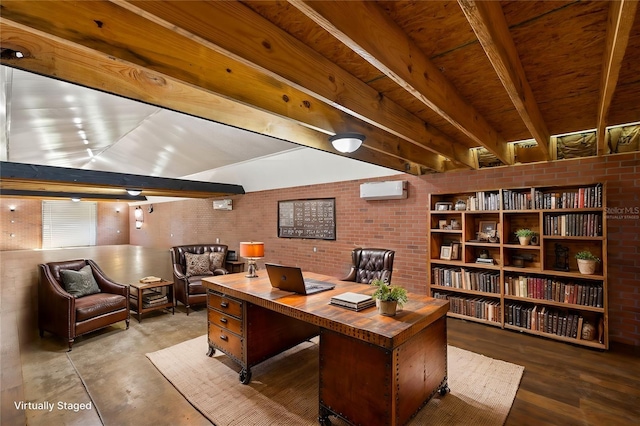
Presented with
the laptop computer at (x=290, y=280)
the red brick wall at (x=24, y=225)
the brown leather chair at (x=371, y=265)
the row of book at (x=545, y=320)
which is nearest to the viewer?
the laptop computer at (x=290, y=280)

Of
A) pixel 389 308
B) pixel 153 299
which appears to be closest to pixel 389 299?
pixel 389 308

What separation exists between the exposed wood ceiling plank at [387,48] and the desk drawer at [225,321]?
2.33 metres

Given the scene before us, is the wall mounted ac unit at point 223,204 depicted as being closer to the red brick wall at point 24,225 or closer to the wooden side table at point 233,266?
the wooden side table at point 233,266

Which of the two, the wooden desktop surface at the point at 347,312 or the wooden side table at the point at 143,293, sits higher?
the wooden desktop surface at the point at 347,312

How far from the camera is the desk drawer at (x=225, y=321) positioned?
2.64 m

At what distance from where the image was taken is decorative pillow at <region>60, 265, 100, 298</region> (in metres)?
3.70

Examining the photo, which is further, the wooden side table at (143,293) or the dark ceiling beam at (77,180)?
the wooden side table at (143,293)

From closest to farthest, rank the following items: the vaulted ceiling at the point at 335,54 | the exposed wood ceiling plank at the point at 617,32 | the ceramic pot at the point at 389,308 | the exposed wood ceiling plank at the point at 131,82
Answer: the exposed wood ceiling plank at the point at 617,32 < the vaulted ceiling at the point at 335,54 < the exposed wood ceiling plank at the point at 131,82 < the ceramic pot at the point at 389,308

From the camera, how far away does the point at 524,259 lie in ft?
11.9

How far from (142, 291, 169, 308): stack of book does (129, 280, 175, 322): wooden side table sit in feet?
0.10

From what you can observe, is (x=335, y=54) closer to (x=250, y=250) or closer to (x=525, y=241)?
(x=250, y=250)

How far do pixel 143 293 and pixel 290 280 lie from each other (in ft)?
10.2

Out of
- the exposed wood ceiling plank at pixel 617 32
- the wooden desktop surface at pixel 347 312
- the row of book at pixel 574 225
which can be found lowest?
the wooden desktop surface at pixel 347 312

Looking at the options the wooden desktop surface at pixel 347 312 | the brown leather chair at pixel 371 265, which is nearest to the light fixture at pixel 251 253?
the wooden desktop surface at pixel 347 312
